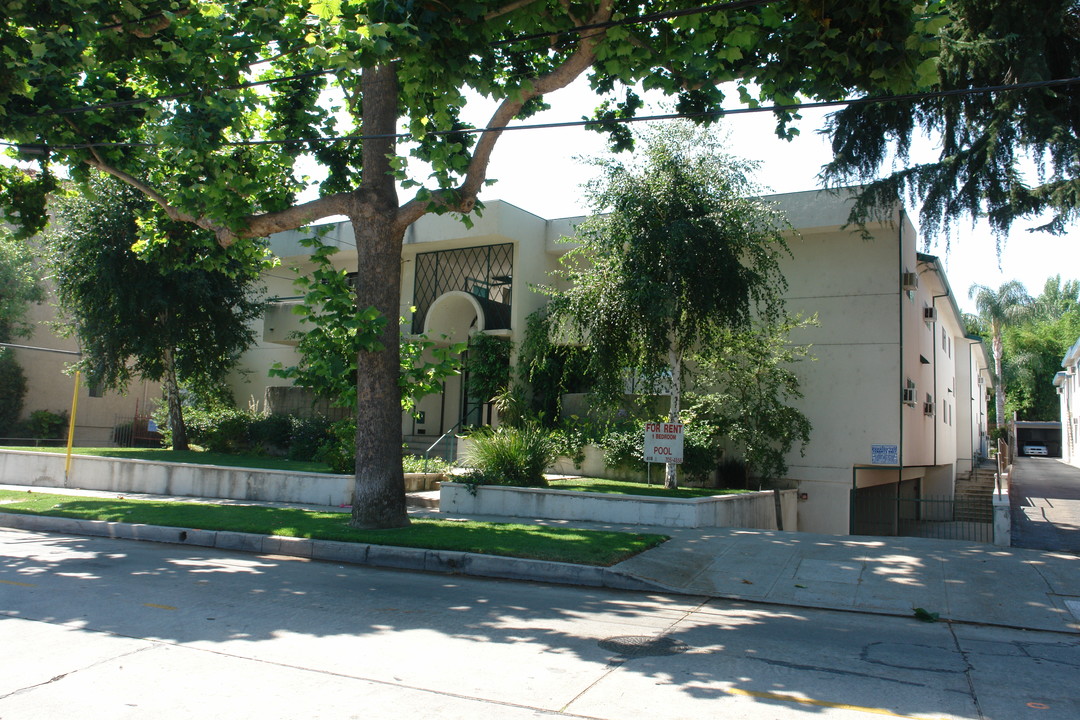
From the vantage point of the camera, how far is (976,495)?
89.6 feet

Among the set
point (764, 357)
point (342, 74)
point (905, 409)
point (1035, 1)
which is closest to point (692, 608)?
point (342, 74)

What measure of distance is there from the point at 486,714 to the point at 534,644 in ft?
5.57

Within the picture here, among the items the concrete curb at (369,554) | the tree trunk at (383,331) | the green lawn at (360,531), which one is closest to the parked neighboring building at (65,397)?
the green lawn at (360,531)

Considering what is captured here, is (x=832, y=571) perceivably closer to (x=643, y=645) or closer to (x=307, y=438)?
(x=643, y=645)

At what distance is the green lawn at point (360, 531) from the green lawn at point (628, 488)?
9.22 ft

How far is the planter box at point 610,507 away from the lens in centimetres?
1295

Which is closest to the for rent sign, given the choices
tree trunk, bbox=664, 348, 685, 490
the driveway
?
tree trunk, bbox=664, 348, 685, 490

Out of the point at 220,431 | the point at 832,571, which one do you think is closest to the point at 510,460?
the point at 832,571

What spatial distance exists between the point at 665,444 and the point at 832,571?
215 inches

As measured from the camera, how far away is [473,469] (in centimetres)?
1620

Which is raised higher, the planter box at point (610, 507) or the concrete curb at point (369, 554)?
the planter box at point (610, 507)

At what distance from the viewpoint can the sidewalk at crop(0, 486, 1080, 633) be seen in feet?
26.3

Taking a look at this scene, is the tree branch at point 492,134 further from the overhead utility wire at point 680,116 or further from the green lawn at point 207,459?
the green lawn at point 207,459

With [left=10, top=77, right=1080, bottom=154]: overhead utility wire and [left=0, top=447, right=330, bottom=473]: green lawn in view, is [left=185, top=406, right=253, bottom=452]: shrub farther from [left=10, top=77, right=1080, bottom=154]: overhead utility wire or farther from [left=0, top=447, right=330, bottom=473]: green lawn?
[left=10, top=77, right=1080, bottom=154]: overhead utility wire
